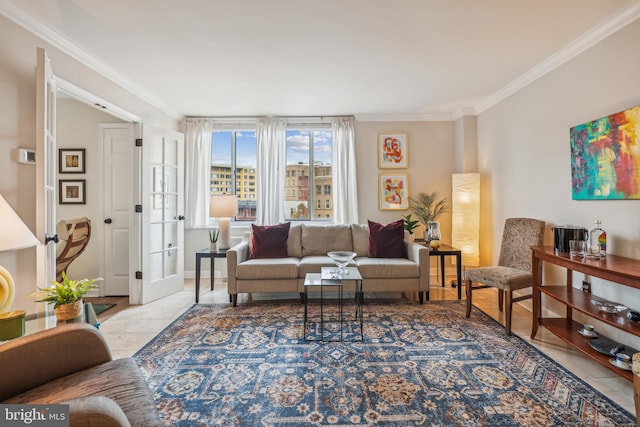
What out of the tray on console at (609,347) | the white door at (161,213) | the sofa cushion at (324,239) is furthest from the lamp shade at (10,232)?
the tray on console at (609,347)

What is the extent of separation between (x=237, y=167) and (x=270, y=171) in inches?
25.5

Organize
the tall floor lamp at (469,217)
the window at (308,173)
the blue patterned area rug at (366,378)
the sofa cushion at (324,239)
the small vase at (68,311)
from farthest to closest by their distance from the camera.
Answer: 1. the window at (308,173)
2. the tall floor lamp at (469,217)
3. the sofa cushion at (324,239)
4. the blue patterned area rug at (366,378)
5. the small vase at (68,311)

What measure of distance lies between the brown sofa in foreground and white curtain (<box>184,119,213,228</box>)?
11.6 feet

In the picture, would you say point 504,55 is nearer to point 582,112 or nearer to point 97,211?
point 582,112

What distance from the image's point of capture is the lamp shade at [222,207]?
394 cm

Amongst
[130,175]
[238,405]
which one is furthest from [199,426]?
[130,175]

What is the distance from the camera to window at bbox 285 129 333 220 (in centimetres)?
491

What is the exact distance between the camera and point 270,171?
4707 mm

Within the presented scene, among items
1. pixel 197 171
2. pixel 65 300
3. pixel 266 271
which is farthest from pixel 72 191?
pixel 65 300

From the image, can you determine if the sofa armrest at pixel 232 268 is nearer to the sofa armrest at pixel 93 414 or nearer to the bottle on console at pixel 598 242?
the sofa armrest at pixel 93 414

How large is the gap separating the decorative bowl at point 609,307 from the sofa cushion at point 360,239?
7.52ft

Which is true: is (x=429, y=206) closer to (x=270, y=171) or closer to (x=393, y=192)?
(x=393, y=192)

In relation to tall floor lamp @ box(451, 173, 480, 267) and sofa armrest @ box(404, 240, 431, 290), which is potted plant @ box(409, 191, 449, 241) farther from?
sofa armrest @ box(404, 240, 431, 290)

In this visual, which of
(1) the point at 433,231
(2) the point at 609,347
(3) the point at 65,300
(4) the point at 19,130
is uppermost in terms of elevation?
(4) the point at 19,130
